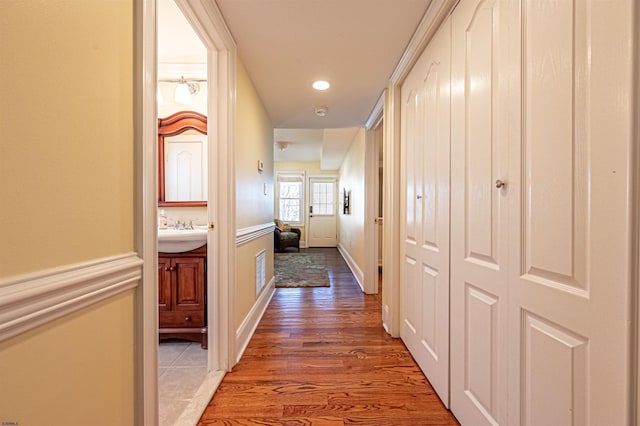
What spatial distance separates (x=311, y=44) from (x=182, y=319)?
6.97 ft

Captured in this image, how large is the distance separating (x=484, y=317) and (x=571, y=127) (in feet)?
2.53

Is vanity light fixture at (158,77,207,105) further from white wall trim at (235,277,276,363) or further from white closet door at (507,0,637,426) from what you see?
white closet door at (507,0,637,426)

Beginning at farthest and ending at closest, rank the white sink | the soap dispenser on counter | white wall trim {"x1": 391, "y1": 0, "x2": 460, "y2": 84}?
1. the soap dispenser on counter
2. the white sink
3. white wall trim {"x1": 391, "y1": 0, "x2": 460, "y2": 84}

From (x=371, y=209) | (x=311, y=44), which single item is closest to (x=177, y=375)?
(x=311, y=44)

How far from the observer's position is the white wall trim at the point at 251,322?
196 centimetres

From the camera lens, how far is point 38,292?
1.80 feet

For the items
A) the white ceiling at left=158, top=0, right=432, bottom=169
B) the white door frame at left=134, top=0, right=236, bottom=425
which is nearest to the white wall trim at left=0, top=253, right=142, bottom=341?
the white door frame at left=134, top=0, right=236, bottom=425

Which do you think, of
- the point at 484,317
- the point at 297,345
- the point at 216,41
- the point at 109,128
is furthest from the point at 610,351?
the point at 216,41

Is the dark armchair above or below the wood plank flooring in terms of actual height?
above

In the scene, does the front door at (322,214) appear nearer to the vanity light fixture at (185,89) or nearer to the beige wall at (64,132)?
the vanity light fixture at (185,89)

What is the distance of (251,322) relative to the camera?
2.32 metres

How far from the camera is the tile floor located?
1.45 m

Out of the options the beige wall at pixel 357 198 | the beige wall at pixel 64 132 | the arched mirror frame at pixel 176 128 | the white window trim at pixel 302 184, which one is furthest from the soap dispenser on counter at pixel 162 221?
the white window trim at pixel 302 184

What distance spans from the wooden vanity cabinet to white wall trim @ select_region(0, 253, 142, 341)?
1.24 m
